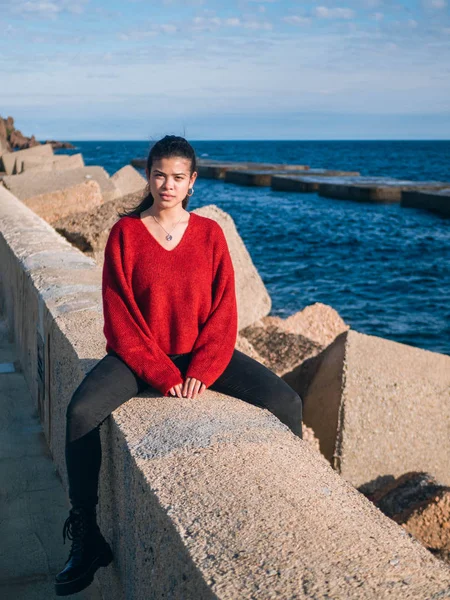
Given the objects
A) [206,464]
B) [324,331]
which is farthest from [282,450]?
[324,331]

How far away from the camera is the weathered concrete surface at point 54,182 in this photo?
8.22 metres

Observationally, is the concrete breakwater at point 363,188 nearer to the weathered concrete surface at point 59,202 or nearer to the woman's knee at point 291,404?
the weathered concrete surface at point 59,202

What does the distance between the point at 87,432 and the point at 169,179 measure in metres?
0.87

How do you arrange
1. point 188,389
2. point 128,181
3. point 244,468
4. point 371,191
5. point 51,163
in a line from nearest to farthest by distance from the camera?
point 244,468 < point 188,389 < point 128,181 < point 51,163 < point 371,191

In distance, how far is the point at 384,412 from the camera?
12.6 ft

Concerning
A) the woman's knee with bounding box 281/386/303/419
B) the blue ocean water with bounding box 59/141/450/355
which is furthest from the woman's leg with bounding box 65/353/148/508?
the blue ocean water with bounding box 59/141/450/355

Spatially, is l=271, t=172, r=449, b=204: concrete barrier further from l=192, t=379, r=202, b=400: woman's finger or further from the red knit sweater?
l=192, t=379, r=202, b=400: woman's finger

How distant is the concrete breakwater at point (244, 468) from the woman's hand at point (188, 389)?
0.04 metres

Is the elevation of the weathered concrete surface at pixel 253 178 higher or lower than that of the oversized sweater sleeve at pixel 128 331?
lower

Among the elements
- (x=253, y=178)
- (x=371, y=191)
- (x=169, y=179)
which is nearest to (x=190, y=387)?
(x=169, y=179)

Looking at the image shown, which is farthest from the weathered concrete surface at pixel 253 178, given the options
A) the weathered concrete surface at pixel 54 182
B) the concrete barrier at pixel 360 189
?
the weathered concrete surface at pixel 54 182

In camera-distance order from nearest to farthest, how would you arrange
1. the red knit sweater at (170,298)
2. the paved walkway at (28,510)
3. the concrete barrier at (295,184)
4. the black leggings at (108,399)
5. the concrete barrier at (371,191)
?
the black leggings at (108,399)
the paved walkway at (28,510)
the red knit sweater at (170,298)
the concrete barrier at (371,191)
the concrete barrier at (295,184)

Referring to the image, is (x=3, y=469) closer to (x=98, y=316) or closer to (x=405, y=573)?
(x=98, y=316)

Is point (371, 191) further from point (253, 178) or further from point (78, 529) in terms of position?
point (78, 529)
